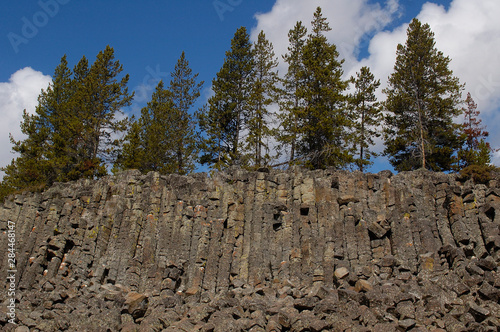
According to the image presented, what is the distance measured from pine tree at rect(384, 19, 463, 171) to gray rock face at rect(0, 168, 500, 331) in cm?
915

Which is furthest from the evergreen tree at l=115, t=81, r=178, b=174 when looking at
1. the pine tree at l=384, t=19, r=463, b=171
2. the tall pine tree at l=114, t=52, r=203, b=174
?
→ the pine tree at l=384, t=19, r=463, b=171

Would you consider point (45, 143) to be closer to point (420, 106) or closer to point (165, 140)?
point (165, 140)

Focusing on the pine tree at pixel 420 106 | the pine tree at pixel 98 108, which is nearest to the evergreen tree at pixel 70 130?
the pine tree at pixel 98 108

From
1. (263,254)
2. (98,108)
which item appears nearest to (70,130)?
(98,108)

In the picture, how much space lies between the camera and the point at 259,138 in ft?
140

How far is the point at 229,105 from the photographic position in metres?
45.0

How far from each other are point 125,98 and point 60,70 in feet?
33.7

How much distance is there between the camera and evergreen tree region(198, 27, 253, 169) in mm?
44281

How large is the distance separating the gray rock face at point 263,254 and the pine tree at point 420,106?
9.15 m

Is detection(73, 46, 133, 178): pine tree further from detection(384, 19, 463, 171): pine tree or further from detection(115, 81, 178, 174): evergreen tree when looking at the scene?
detection(384, 19, 463, 171): pine tree

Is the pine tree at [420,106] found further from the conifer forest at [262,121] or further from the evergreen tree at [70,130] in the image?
the evergreen tree at [70,130]

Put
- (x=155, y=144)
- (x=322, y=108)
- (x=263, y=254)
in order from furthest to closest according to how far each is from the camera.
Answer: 1. (x=155, y=144)
2. (x=322, y=108)
3. (x=263, y=254)

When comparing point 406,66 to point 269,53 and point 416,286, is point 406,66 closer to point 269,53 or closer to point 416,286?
point 269,53

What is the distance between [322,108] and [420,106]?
8.58 metres
